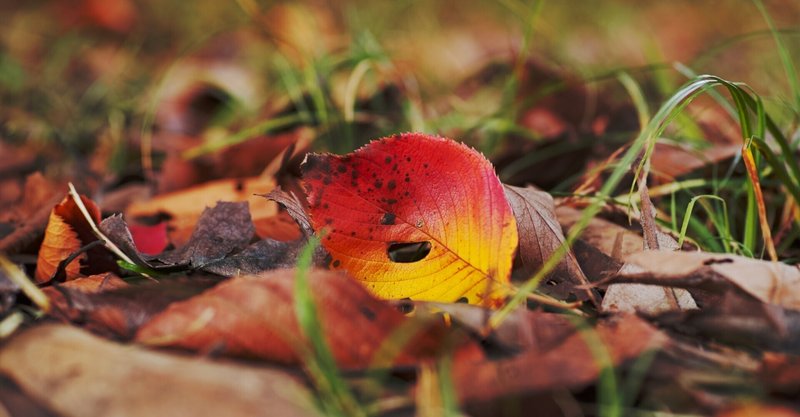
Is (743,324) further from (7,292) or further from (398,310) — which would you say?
(7,292)

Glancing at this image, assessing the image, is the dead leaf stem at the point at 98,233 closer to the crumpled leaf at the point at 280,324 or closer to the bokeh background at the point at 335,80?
the crumpled leaf at the point at 280,324

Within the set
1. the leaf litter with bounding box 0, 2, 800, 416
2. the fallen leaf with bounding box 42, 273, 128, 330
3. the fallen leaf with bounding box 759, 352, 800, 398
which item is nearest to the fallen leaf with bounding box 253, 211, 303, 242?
the leaf litter with bounding box 0, 2, 800, 416

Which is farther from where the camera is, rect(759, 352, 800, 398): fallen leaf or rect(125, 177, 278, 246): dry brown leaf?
rect(125, 177, 278, 246): dry brown leaf

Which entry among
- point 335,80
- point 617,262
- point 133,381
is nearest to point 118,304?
point 133,381

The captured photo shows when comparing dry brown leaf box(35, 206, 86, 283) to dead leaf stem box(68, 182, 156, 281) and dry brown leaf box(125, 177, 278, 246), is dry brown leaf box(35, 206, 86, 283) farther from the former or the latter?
dry brown leaf box(125, 177, 278, 246)

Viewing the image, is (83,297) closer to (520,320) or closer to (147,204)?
(520,320)
